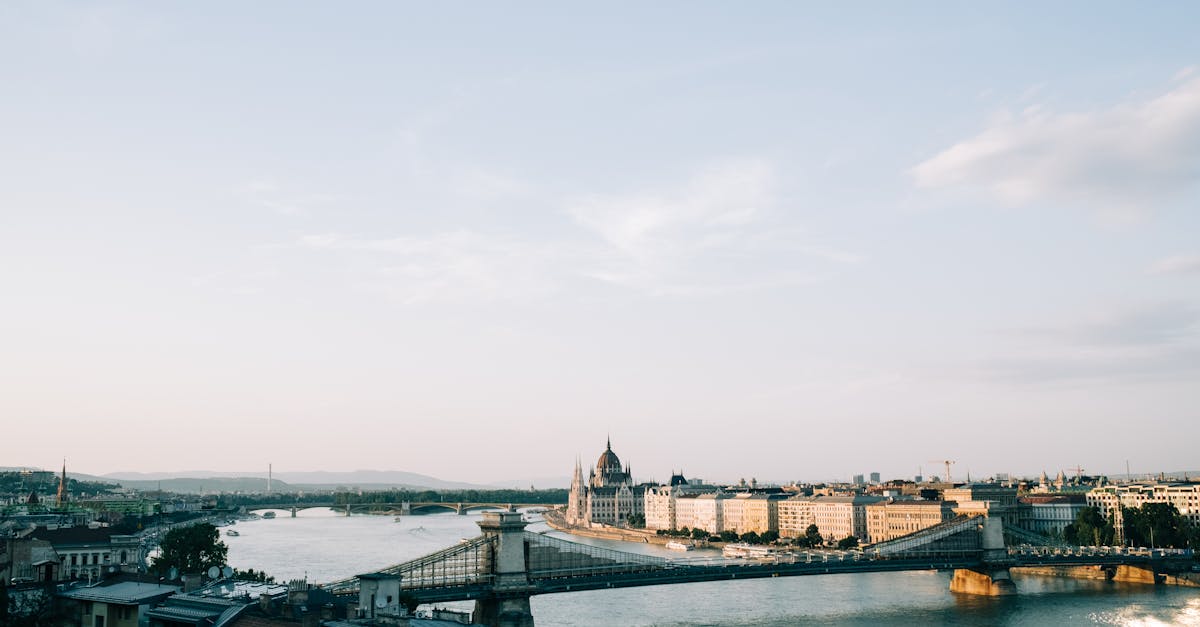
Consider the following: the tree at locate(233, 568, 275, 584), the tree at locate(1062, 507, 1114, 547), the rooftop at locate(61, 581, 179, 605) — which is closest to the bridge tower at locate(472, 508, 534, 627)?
the tree at locate(233, 568, 275, 584)

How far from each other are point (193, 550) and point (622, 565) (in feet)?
86.4

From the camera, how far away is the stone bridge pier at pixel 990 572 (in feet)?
260

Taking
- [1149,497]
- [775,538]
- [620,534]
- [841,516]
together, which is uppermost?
[1149,497]

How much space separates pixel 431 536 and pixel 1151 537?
3677 inches

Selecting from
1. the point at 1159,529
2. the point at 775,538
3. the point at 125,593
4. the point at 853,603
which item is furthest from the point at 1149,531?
the point at 125,593

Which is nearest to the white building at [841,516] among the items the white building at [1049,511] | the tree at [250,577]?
the white building at [1049,511]

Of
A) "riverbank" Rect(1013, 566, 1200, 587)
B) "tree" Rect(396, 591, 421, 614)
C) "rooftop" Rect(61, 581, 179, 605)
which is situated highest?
"rooftop" Rect(61, 581, 179, 605)

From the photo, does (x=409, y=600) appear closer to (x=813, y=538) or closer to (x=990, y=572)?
(x=990, y=572)

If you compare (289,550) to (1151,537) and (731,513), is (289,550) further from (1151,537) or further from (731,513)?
(1151,537)

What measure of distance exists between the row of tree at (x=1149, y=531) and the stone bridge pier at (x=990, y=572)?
17.9m

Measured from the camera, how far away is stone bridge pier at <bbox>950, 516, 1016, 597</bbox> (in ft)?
260

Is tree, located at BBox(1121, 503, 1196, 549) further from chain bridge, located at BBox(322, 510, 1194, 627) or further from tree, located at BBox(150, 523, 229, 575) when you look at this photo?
tree, located at BBox(150, 523, 229, 575)

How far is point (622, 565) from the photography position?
66.9 metres

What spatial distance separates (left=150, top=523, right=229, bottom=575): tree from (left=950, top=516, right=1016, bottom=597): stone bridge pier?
51.6 meters
